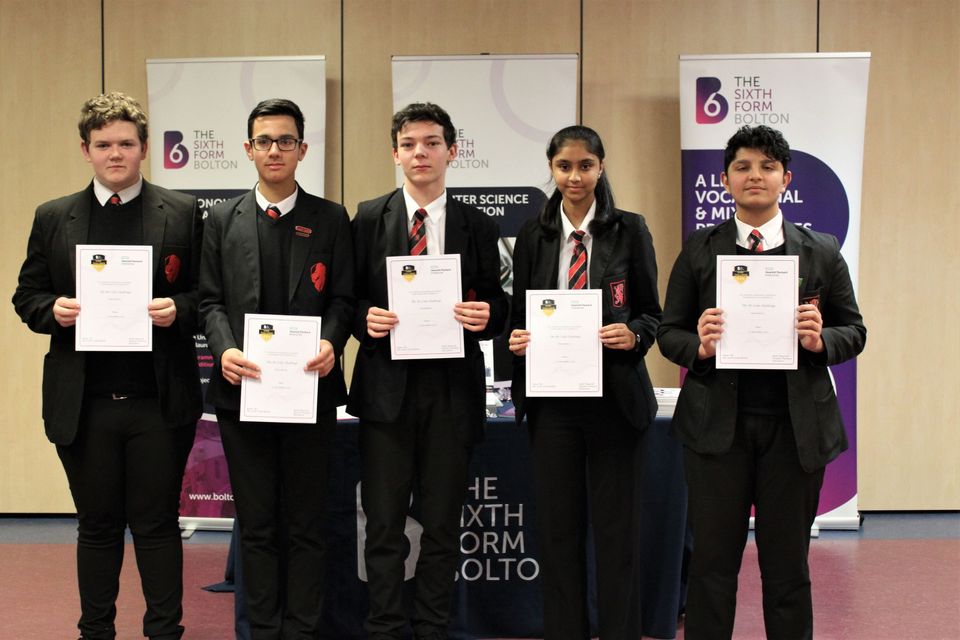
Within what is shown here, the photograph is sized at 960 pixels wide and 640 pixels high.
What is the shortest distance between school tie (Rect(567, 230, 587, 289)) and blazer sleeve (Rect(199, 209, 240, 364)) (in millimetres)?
1095

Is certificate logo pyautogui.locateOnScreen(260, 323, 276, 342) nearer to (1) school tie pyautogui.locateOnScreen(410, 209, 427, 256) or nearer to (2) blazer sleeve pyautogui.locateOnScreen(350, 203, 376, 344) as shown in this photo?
(2) blazer sleeve pyautogui.locateOnScreen(350, 203, 376, 344)

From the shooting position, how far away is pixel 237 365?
2.88 meters

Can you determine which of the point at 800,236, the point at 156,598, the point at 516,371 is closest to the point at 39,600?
the point at 156,598

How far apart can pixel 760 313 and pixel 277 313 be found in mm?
1503

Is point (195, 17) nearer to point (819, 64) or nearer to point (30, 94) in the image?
point (30, 94)

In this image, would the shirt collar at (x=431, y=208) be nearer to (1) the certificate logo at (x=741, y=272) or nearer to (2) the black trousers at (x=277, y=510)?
(2) the black trousers at (x=277, y=510)

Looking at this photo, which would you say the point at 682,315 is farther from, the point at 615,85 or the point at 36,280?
the point at 615,85

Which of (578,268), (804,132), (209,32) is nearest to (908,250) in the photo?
(804,132)

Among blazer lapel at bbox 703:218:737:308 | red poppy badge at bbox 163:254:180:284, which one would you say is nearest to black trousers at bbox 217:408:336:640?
red poppy badge at bbox 163:254:180:284

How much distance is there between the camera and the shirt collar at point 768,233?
9.20 feet

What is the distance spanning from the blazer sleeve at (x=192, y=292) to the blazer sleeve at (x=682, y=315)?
1.53 m

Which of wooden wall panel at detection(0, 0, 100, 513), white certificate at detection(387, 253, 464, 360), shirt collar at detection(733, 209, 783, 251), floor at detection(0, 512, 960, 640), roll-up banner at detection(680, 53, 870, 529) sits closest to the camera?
shirt collar at detection(733, 209, 783, 251)

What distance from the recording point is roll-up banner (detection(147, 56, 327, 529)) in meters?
5.31

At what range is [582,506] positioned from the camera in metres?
3.00
